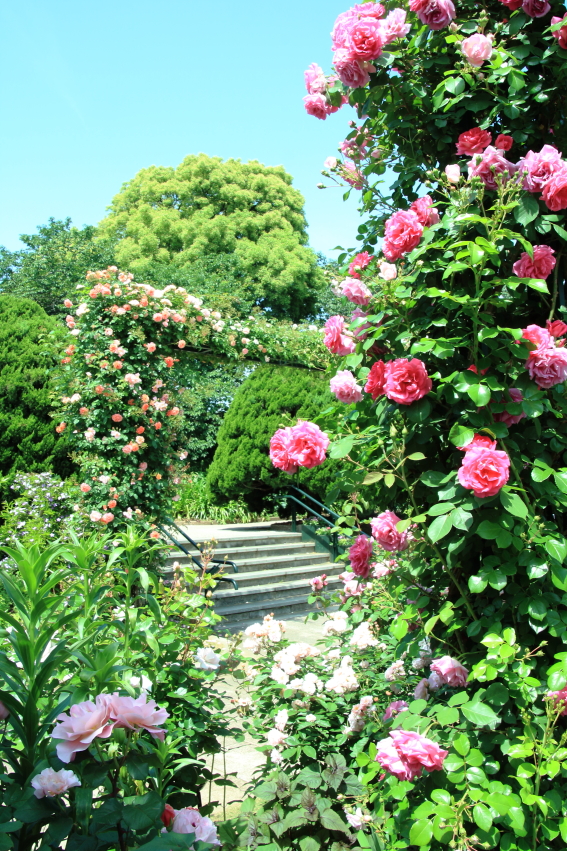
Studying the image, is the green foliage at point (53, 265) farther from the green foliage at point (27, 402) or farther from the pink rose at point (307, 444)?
the pink rose at point (307, 444)

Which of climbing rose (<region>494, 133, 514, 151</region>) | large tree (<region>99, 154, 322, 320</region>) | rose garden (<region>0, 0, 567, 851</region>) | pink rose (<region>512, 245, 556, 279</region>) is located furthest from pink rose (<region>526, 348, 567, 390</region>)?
large tree (<region>99, 154, 322, 320</region>)

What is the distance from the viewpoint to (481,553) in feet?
5.49

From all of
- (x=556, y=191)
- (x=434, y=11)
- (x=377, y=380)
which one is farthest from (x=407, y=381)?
(x=434, y=11)

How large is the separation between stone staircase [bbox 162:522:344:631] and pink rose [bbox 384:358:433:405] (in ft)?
17.5

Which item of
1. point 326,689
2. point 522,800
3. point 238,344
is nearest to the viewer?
point 522,800

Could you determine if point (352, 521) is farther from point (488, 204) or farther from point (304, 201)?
point (304, 201)

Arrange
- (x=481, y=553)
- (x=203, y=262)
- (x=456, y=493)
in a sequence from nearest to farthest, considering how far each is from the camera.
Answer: (x=456, y=493)
(x=481, y=553)
(x=203, y=262)

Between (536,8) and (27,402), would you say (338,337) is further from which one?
(27,402)

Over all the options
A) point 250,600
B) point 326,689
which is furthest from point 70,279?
point 326,689

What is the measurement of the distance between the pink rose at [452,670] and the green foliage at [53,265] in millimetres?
16412

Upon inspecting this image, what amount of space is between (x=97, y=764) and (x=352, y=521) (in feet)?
3.55

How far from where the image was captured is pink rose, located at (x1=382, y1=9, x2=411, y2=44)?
172cm

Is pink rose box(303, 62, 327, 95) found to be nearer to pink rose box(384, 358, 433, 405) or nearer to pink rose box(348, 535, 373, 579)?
pink rose box(384, 358, 433, 405)

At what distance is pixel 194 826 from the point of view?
4.29 feet
